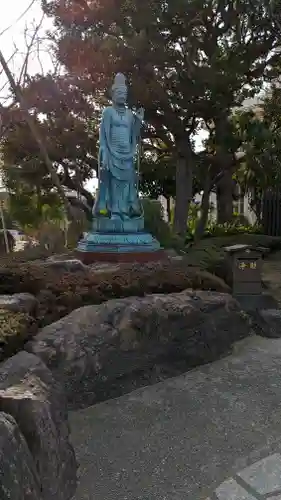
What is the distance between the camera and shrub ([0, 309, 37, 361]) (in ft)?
10.8

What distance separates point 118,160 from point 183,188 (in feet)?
19.1

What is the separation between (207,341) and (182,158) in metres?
8.73

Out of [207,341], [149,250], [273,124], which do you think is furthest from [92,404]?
[273,124]

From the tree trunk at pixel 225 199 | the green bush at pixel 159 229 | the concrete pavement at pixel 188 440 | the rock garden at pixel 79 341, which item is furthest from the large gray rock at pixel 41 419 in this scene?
the tree trunk at pixel 225 199

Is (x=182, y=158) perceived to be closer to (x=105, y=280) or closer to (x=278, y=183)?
(x=278, y=183)

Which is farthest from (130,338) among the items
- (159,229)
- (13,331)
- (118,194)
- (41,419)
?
(159,229)

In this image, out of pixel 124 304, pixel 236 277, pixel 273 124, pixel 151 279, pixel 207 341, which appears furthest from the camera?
pixel 273 124

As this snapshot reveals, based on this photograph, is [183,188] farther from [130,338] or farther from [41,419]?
[41,419]

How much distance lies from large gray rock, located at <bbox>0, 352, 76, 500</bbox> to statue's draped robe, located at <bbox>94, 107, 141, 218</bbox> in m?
4.40

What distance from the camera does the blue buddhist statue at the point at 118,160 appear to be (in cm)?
720

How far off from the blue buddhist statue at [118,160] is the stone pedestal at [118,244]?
0.16 metres

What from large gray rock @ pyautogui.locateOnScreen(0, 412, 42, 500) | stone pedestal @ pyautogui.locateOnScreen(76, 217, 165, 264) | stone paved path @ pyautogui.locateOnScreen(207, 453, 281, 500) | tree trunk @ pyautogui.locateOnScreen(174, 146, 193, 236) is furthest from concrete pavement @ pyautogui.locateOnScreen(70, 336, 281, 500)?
tree trunk @ pyautogui.locateOnScreen(174, 146, 193, 236)

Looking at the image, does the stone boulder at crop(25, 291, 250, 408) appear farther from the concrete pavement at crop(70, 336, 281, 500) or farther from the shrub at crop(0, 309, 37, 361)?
the concrete pavement at crop(70, 336, 281, 500)

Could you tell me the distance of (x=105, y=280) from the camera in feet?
16.5
